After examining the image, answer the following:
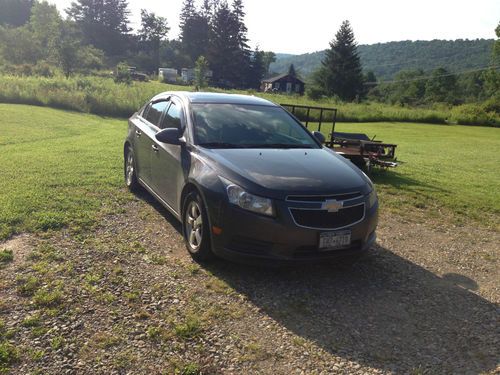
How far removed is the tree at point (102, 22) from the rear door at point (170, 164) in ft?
294

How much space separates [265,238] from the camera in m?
3.92

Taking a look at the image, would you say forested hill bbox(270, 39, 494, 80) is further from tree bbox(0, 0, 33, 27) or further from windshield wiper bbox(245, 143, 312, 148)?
windshield wiper bbox(245, 143, 312, 148)

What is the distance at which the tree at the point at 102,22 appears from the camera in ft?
288

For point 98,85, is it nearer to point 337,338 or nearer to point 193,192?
point 193,192

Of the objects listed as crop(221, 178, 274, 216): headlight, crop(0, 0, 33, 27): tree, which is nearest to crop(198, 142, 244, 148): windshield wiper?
crop(221, 178, 274, 216): headlight

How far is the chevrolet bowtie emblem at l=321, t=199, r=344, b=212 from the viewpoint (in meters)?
4.00

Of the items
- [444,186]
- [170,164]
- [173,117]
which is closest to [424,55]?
[444,186]

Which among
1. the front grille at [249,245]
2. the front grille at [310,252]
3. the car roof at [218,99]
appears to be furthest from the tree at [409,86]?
the front grille at [249,245]

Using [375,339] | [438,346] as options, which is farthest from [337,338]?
[438,346]

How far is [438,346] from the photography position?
11.1 ft

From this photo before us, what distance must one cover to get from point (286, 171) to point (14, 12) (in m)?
119

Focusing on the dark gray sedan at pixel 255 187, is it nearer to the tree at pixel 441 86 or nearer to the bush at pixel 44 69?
the bush at pixel 44 69

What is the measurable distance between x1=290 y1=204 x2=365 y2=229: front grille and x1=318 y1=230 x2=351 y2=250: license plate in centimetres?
6

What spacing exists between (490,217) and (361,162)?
3268 mm
